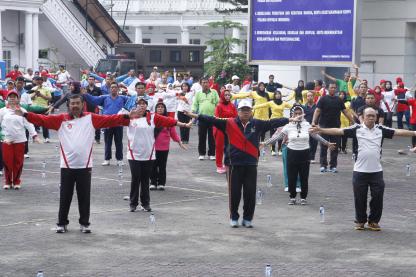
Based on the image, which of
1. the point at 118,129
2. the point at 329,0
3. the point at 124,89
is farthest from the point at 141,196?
the point at 329,0

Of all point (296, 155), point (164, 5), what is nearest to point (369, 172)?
point (296, 155)

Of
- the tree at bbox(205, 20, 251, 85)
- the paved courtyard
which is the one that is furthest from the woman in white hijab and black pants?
the tree at bbox(205, 20, 251, 85)

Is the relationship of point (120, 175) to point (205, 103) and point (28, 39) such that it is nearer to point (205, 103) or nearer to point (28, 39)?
point (205, 103)

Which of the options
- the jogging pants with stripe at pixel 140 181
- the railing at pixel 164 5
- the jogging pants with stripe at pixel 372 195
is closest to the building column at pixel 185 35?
the railing at pixel 164 5

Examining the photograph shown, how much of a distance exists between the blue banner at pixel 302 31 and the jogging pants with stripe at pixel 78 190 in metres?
19.9

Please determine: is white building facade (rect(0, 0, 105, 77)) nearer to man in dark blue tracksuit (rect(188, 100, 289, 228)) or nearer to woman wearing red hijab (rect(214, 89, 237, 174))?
woman wearing red hijab (rect(214, 89, 237, 174))

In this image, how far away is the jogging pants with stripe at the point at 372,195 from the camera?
45.6 ft

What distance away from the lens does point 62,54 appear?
5531cm

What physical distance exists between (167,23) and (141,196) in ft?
153

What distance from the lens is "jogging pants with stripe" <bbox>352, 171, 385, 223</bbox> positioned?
1389 centimetres

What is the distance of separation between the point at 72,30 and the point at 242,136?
1619 inches

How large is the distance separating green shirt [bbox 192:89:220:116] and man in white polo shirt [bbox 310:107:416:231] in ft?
32.0

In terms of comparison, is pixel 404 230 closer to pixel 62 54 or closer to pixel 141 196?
pixel 141 196

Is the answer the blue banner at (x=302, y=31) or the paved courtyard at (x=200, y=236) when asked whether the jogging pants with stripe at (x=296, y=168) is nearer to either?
the paved courtyard at (x=200, y=236)
